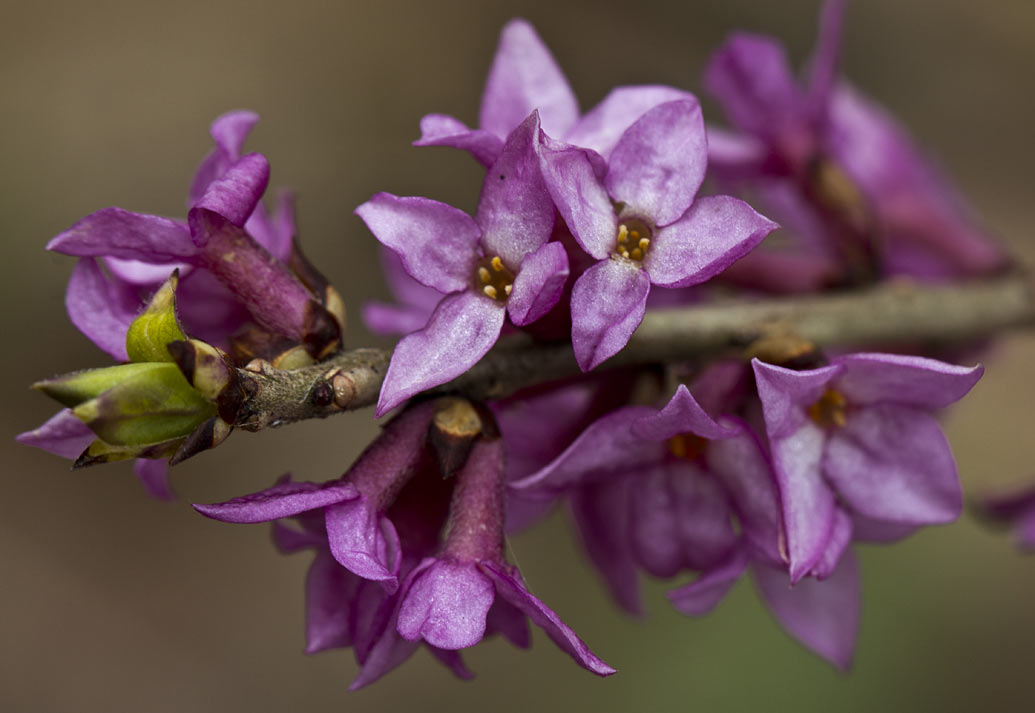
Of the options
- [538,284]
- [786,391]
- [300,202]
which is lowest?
[300,202]

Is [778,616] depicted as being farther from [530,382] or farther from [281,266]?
[281,266]

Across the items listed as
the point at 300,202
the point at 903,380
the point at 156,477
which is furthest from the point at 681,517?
the point at 300,202

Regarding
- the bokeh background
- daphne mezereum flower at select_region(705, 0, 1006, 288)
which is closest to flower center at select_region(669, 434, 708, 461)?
daphne mezereum flower at select_region(705, 0, 1006, 288)

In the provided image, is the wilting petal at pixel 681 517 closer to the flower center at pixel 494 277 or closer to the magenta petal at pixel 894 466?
the magenta petal at pixel 894 466

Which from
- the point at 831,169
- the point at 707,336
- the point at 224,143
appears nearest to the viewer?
the point at 224,143

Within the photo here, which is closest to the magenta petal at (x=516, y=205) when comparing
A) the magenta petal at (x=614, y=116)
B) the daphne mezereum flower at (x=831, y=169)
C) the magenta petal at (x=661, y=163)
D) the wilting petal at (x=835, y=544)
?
the magenta petal at (x=661, y=163)

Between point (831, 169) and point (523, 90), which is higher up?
point (523, 90)

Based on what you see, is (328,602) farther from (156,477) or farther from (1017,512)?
(1017,512)
